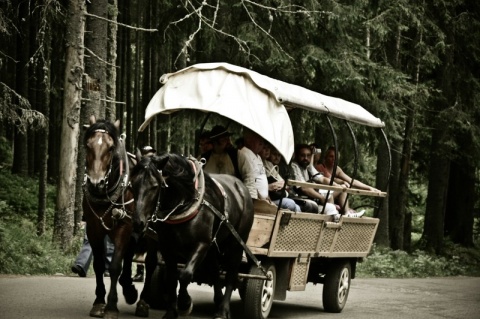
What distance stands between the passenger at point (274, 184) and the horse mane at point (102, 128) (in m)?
2.60

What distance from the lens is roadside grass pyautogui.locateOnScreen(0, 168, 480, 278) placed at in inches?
631

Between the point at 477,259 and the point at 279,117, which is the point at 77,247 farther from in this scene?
the point at 477,259

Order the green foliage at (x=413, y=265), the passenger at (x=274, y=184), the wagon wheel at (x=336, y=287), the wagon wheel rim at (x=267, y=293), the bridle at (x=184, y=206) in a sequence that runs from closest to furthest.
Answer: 1. the bridle at (x=184, y=206)
2. the wagon wheel rim at (x=267, y=293)
3. the passenger at (x=274, y=184)
4. the wagon wheel at (x=336, y=287)
5. the green foliage at (x=413, y=265)

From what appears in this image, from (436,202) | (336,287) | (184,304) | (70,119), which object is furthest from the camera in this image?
(436,202)

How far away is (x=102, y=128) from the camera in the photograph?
1055 cm

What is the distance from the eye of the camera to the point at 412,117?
26.9 meters

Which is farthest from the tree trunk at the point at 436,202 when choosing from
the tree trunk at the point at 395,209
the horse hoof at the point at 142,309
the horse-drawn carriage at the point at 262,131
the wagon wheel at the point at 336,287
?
the horse hoof at the point at 142,309

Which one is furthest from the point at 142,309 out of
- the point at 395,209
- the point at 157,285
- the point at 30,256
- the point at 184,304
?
the point at 395,209

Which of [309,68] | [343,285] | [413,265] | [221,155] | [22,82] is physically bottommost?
[413,265]

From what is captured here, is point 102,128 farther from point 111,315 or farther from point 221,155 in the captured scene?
point 221,155

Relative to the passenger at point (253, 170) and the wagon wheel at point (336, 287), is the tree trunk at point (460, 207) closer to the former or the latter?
the wagon wheel at point (336, 287)

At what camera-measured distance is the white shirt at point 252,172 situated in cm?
1223

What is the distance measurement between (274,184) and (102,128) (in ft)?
9.99

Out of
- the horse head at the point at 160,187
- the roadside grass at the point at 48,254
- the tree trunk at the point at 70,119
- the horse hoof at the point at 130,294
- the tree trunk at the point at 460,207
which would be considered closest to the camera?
the horse head at the point at 160,187
